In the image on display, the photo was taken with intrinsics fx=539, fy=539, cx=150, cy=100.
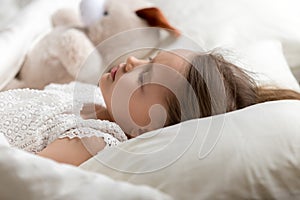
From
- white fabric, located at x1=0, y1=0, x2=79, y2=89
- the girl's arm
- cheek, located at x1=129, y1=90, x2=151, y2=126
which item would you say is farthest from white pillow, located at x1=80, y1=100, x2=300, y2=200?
white fabric, located at x1=0, y1=0, x2=79, y2=89

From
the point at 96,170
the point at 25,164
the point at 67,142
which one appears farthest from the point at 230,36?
the point at 25,164

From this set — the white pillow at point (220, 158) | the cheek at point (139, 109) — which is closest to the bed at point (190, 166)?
the white pillow at point (220, 158)

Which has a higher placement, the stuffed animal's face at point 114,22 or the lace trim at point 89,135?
the stuffed animal's face at point 114,22

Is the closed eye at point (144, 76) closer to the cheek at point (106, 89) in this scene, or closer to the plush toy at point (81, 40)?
the cheek at point (106, 89)

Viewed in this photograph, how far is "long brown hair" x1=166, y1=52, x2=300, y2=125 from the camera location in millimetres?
992

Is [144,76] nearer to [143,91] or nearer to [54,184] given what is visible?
[143,91]

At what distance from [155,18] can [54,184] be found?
962 mm

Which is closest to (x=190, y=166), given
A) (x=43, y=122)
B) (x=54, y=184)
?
(x=54, y=184)

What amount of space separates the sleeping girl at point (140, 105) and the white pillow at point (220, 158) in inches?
6.3

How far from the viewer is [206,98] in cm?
99

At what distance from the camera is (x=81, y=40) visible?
149 centimetres

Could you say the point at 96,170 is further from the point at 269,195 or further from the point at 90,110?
the point at 90,110

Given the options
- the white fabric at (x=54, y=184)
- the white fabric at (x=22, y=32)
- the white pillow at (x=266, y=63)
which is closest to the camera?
the white fabric at (x=54, y=184)

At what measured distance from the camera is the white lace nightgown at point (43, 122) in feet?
3.29
